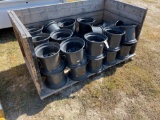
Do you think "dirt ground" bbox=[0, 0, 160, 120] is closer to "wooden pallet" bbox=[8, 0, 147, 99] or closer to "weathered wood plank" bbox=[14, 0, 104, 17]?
"wooden pallet" bbox=[8, 0, 147, 99]

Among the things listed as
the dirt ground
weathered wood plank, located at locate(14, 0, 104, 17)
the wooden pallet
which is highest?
weathered wood plank, located at locate(14, 0, 104, 17)

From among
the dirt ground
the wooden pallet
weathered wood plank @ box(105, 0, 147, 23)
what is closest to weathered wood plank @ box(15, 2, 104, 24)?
the wooden pallet

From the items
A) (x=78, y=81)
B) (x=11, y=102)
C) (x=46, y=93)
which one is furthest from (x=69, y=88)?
(x=11, y=102)

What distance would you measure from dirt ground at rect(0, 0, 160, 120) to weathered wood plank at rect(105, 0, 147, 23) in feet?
3.00

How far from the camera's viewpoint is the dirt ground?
2.07 metres

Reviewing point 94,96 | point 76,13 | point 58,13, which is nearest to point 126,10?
point 76,13

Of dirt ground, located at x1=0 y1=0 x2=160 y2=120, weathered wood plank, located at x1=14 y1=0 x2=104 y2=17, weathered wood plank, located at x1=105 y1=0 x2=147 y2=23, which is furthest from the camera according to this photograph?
weathered wood plank, located at x1=105 y1=0 x2=147 y2=23

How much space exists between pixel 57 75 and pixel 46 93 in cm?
34

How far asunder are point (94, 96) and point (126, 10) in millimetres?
1783

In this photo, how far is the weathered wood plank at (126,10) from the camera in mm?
2582

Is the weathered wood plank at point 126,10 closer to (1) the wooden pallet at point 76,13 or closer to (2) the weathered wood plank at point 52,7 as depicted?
(1) the wooden pallet at point 76,13

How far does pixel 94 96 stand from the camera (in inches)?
91.0

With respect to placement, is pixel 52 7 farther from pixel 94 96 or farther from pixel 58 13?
pixel 94 96

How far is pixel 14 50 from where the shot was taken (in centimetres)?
331
